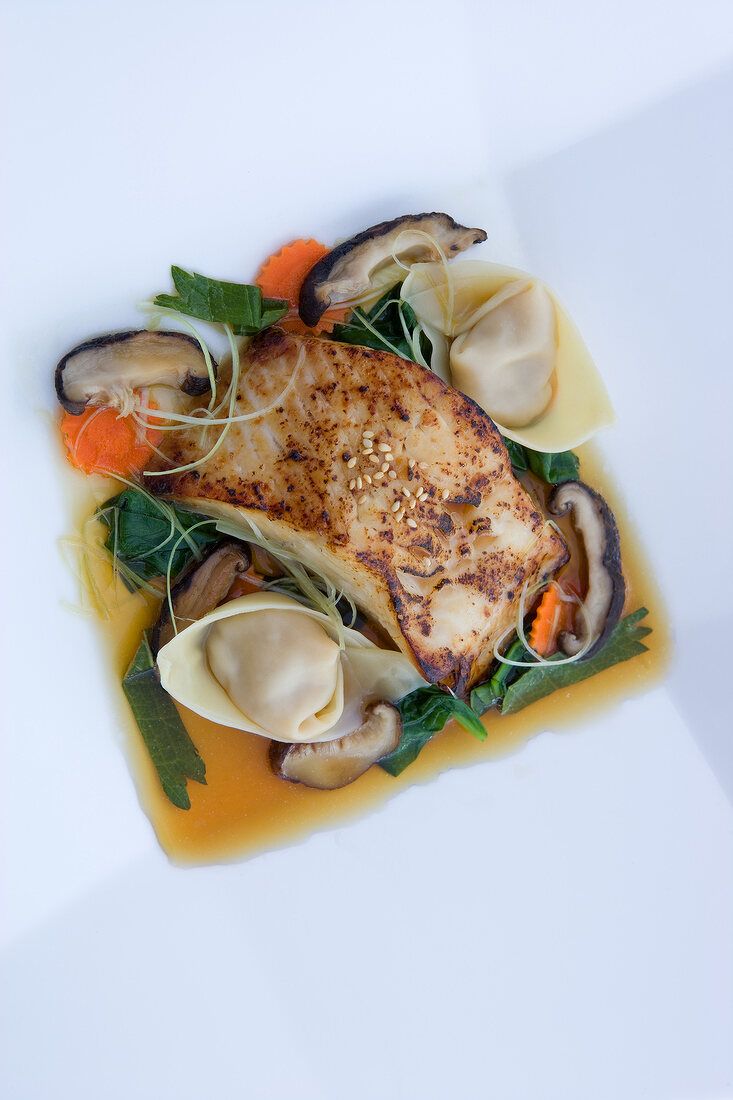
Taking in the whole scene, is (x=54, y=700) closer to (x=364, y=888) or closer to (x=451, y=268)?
(x=364, y=888)

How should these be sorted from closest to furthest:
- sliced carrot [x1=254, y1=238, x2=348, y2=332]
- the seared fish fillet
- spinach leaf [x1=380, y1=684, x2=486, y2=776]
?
the seared fish fillet, sliced carrot [x1=254, y1=238, x2=348, y2=332], spinach leaf [x1=380, y1=684, x2=486, y2=776]

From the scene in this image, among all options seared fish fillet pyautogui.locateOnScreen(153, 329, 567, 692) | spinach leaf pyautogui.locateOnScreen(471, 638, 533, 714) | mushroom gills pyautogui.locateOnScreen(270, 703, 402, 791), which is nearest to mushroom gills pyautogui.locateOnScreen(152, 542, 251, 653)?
seared fish fillet pyautogui.locateOnScreen(153, 329, 567, 692)

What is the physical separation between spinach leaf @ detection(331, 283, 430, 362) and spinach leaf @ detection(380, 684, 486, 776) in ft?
4.37

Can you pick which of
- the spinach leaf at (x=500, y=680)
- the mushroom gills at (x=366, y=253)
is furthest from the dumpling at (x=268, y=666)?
the mushroom gills at (x=366, y=253)

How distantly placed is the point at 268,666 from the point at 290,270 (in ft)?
4.82

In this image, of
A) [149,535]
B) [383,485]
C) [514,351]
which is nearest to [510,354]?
[514,351]

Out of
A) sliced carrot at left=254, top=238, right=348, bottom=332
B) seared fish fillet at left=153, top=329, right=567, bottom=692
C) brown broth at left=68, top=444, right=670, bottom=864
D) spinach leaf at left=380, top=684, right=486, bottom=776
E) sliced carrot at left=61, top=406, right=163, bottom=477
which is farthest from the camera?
spinach leaf at left=380, top=684, right=486, bottom=776

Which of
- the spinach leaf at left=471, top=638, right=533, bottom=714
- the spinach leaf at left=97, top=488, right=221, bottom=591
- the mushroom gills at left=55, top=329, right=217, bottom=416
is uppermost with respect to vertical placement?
the mushroom gills at left=55, top=329, right=217, bottom=416

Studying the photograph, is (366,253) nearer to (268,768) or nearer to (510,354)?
(510,354)

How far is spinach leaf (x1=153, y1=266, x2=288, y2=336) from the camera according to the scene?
8.27ft

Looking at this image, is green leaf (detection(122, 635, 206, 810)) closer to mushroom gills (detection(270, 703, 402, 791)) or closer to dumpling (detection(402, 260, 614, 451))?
mushroom gills (detection(270, 703, 402, 791))

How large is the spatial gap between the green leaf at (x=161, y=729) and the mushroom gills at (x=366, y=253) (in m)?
1.43

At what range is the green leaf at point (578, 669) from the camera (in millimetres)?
2943

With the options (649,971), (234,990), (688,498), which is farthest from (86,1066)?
(688,498)
